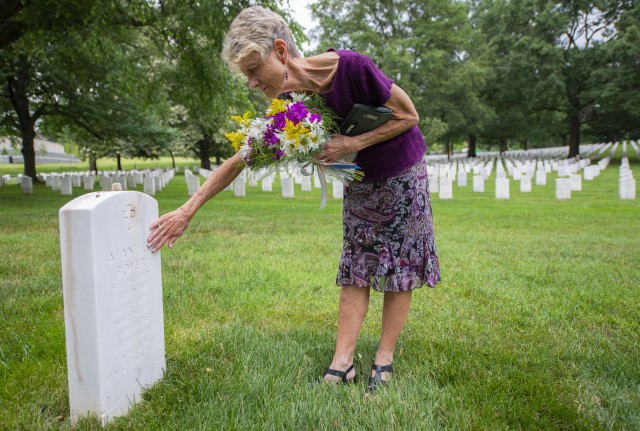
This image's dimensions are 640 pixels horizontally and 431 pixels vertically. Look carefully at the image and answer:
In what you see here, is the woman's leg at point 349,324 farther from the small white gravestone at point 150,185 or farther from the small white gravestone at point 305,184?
the small white gravestone at point 150,185

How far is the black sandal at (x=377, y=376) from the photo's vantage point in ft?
8.63

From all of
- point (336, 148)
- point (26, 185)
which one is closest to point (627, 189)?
point (336, 148)

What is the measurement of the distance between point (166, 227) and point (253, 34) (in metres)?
1.07

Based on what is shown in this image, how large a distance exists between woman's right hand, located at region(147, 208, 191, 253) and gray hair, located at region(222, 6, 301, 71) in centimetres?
84

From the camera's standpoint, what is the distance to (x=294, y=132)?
228cm

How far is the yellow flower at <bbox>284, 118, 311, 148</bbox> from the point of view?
2.27 meters

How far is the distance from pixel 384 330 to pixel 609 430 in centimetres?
115

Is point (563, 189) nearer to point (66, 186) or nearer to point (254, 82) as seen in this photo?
point (254, 82)

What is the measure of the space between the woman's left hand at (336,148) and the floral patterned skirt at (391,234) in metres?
0.30

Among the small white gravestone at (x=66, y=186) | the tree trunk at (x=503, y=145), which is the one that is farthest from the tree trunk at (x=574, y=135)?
the small white gravestone at (x=66, y=186)

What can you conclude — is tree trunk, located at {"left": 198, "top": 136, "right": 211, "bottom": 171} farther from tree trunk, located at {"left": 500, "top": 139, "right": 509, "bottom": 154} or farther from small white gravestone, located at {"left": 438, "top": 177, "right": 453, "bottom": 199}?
tree trunk, located at {"left": 500, "top": 139, "right": 509, "bottom": 154}

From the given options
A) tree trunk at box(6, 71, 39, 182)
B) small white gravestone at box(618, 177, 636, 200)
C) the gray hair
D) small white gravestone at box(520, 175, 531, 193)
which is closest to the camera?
the gray hair

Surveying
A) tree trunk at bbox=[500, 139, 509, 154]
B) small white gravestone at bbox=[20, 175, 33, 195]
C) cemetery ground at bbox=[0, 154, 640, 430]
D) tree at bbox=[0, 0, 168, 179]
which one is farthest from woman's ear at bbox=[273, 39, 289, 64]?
tree trunk at bbox=[500, 139, 509, 154]

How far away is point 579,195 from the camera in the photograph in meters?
15.0
